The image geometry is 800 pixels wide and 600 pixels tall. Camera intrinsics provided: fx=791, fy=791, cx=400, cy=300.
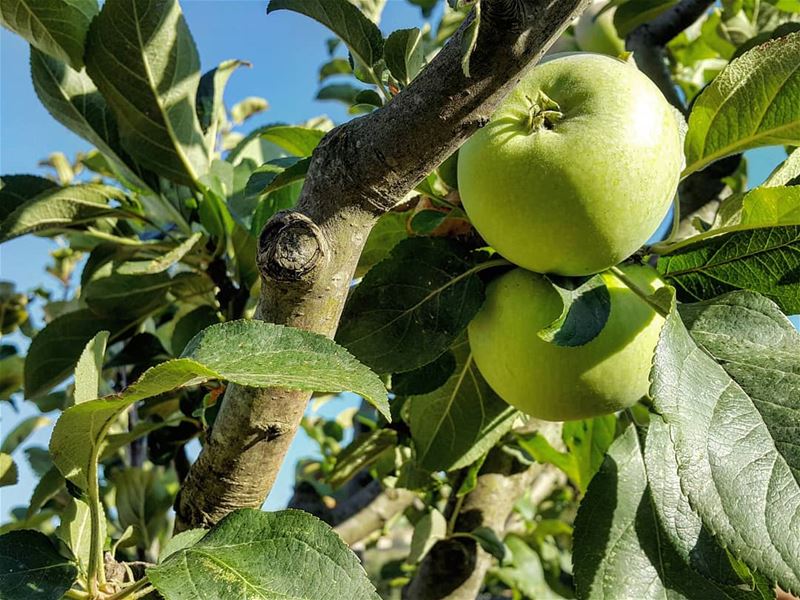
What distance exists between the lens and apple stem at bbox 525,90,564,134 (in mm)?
643

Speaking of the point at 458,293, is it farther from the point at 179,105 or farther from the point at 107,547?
the point at 179,105

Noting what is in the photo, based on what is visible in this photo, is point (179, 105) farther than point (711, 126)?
Yes

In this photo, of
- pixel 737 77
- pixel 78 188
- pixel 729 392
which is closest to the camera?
pixel 729 392

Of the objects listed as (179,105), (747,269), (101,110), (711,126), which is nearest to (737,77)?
(711,126)

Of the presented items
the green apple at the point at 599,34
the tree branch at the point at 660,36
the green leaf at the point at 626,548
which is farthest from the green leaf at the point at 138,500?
the green apple at the point at 599,34

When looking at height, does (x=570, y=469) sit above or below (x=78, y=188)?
below

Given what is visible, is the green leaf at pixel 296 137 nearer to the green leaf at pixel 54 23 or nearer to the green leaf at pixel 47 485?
the green leaf at pixel 54 23

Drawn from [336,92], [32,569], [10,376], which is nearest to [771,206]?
[32,569]

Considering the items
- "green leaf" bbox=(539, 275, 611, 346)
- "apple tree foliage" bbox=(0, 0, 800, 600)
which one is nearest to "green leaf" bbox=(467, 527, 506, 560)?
"apple tree foliage" bbox=(0, 0, 800, 600)

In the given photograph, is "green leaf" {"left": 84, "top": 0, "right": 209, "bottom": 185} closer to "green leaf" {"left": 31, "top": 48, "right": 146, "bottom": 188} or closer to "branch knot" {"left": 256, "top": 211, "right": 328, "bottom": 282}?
"green leaf" {"left": 31, "top": 48, "right": 146, "bottom": 188}

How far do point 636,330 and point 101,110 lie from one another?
77 centimetres

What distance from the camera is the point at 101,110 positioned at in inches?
42.3

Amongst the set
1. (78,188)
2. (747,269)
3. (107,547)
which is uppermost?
(78,188)

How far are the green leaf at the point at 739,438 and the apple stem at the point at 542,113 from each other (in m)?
0.19
